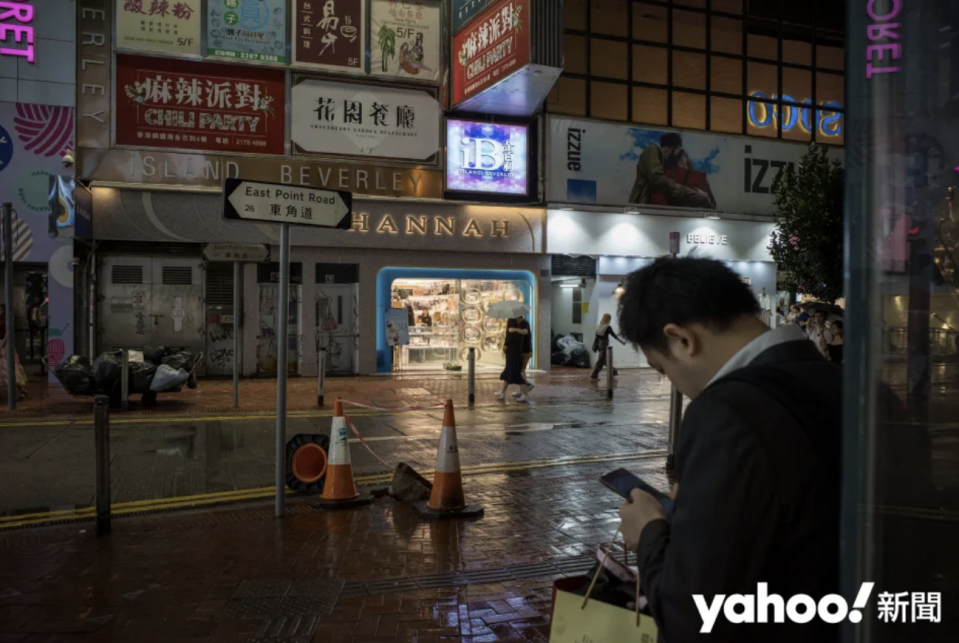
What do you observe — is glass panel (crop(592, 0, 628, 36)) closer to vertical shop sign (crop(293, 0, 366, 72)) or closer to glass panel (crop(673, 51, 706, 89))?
glass panel (crop(673, 51, 706, 89))

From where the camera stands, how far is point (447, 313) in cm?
2155

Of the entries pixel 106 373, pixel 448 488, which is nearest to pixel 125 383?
pixel 106 373

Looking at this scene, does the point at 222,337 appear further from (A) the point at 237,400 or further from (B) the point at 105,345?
(A) the point at 237,400

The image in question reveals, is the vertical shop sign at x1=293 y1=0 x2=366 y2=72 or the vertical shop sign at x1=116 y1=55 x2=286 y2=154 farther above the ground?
the vertical shop sign at x1=293 y1=0 x2=366 y2=72

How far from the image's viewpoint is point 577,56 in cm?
2206

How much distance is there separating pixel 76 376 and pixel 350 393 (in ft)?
17.4

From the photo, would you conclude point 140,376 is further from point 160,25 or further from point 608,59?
point 608,59

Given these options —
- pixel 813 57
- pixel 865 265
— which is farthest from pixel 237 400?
pixel 813 57

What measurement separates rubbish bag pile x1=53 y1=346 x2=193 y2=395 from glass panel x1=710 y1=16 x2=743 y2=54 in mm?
18884

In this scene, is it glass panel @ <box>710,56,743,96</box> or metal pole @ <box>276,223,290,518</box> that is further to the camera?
glass panel @ <box>710,56,743,96</box>

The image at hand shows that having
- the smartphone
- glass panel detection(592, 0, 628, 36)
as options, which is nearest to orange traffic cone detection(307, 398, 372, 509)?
the smartphone

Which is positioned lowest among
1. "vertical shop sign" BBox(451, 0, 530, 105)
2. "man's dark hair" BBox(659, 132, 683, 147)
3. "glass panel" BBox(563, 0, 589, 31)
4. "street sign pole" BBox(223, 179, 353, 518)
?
"street sign pole" BBox(223, 179, 353, 518)

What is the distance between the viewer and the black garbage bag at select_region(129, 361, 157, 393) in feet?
43.3

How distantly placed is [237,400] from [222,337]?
19.0ft
